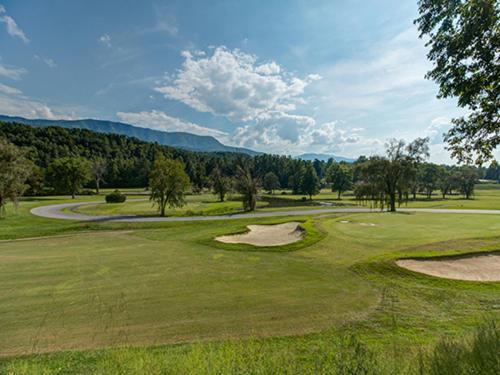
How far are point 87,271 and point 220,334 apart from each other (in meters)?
7.58

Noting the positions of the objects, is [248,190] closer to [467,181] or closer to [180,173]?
[180,173]

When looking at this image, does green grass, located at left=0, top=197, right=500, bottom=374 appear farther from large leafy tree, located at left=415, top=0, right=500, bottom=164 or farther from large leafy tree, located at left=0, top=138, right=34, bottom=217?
large leafy tree, located at left=0, top=138, right=34, bottom=217

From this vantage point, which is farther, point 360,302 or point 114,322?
point 360,302

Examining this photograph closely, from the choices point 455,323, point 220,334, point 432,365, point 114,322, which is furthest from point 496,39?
point 114,322

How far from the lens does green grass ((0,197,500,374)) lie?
443 centimetres

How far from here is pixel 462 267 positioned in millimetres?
10688

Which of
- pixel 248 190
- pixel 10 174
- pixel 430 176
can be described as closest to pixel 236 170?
pixel 248 190

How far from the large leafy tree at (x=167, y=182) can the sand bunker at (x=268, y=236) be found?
16.3m

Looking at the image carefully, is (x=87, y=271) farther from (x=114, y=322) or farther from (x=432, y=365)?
(x=432, y=365)

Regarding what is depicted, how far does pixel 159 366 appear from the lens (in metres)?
3.67

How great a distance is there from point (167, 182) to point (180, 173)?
221 cm

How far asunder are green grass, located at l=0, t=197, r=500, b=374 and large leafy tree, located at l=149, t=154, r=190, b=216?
19.8m

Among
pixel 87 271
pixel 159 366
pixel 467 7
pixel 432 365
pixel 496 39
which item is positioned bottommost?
pixel 87 271

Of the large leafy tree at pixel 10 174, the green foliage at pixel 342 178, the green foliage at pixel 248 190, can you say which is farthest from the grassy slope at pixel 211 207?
the green foliage at pixel 342 178
